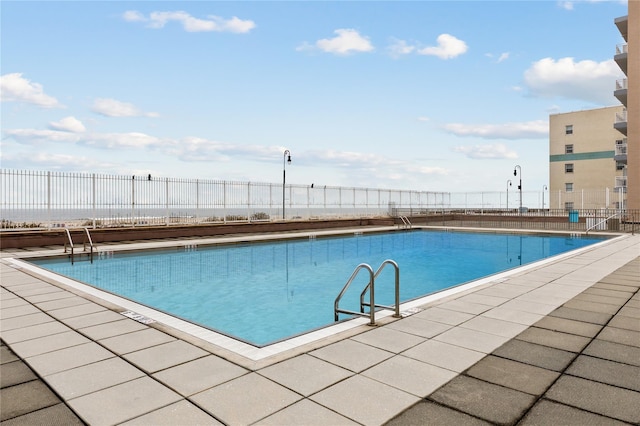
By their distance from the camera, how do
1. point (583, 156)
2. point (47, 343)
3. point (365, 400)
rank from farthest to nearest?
1. point (583, 156)
2. point (47, 343)
3. point (365, 400)

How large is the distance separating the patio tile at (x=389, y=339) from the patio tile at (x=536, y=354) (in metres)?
0.96

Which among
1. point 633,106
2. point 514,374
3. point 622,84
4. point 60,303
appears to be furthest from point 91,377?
point 622,84

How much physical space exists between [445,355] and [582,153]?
5412 centimetres

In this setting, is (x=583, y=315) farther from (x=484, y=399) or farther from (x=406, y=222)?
(x=406, y=222)

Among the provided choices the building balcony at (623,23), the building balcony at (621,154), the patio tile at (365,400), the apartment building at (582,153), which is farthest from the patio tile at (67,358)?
the apartment building at (582,153)

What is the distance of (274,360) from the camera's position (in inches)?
173

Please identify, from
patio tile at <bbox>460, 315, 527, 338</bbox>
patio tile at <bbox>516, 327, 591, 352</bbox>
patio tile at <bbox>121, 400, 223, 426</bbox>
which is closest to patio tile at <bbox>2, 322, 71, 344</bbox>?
patio tile at <bbox>121, 400, 223, 426</bbox>

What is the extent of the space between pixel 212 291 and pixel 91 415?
6.93m

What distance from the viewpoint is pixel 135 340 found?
16.8 ft

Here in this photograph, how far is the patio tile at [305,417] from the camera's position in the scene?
3119 millimetres

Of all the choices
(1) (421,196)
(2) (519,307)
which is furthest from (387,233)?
(2) (519,307)

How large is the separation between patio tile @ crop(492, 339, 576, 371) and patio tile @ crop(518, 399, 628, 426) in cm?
90

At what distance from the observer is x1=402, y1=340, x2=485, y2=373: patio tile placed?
14.0 ft

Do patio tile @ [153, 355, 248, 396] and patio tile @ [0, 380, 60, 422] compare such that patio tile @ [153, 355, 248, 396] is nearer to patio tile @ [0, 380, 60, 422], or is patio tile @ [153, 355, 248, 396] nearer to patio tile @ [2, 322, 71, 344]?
patio tile @ [0, 380, 60, 422]
